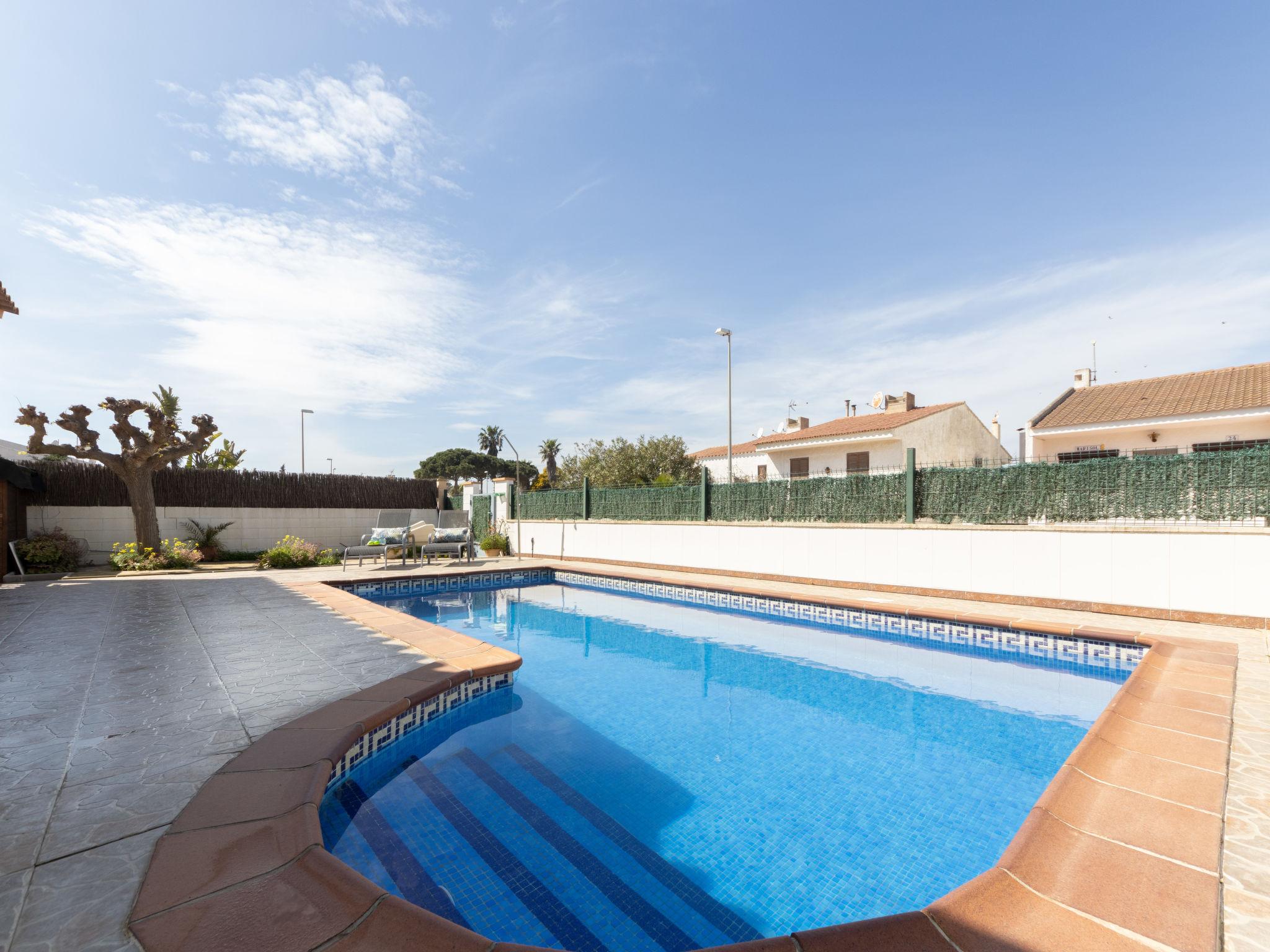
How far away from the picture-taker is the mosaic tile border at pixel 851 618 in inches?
250

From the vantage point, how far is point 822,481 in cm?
1159

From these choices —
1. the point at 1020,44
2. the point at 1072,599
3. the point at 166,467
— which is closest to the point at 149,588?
the point at 166,467

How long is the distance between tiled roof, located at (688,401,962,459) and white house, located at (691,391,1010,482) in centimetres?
3

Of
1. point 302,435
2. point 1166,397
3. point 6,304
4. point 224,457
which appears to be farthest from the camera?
point 302,435

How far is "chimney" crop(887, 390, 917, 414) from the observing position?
2305 centimetres

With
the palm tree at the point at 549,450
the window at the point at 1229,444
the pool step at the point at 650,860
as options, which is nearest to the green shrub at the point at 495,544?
the pool step at the point at 650,860

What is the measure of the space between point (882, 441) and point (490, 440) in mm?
46845

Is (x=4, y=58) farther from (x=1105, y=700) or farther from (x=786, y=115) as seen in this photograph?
(x=1105, y=700)

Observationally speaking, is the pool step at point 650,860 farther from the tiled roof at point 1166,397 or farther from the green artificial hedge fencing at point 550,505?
the tiled roof at point 1166,397

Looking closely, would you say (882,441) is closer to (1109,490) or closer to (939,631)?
(1109,490)

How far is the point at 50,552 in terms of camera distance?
38.3 feet

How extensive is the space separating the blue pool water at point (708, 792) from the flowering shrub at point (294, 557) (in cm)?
1009

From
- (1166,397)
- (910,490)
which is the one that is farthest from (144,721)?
(1166,397)

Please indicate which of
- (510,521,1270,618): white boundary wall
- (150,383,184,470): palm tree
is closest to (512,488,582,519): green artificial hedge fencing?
(510,521,1270,618): white boundary wall
